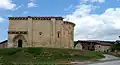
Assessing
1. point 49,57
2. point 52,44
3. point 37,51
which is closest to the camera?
point 49,57

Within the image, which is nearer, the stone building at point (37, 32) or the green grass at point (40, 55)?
the green grass at point (40, 55)

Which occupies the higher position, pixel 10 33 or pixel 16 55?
pixel 10 33

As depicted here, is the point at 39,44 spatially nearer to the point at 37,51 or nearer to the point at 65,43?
the point at 65,43

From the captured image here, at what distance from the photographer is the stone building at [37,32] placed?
69188 mm

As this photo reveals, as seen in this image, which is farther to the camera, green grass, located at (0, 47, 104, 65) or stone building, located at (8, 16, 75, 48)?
stone building, located at (8, 16, 75, 48)

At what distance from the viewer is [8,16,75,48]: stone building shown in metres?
69.2

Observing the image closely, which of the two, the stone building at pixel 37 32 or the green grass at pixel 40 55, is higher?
the stone building at pixel 37 32

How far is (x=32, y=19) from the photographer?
70125 millimetres

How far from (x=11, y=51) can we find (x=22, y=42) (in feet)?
44.8

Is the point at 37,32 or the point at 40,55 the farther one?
the point at 37,32

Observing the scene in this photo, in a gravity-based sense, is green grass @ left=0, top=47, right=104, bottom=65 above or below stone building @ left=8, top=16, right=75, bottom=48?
below

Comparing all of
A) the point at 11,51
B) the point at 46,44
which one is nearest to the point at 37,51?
the point at 11,51

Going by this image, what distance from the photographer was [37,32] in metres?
69.8

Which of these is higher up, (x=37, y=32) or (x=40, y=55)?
(x=37, y=32)
